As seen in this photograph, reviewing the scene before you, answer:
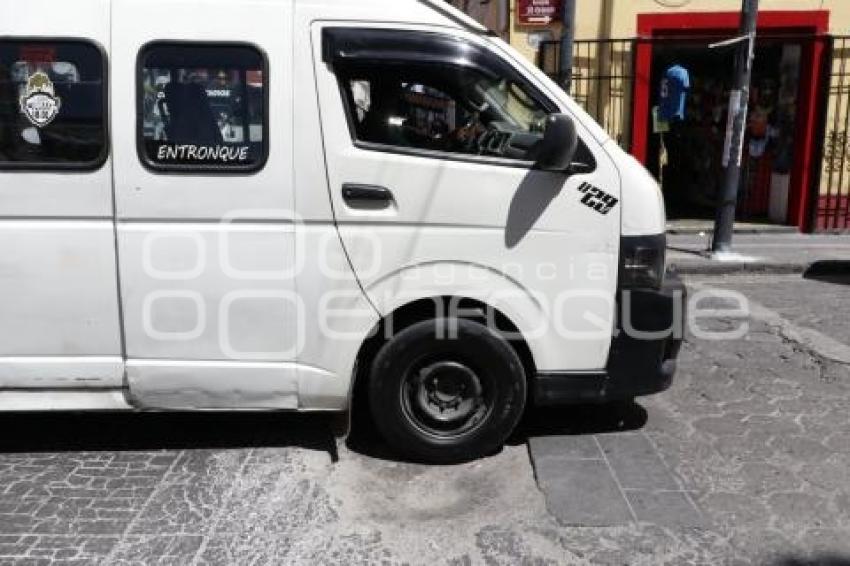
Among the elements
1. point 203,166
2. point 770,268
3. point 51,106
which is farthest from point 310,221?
point 770,268

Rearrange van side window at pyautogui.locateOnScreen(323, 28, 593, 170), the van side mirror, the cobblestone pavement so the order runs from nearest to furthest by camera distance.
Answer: the cobblestone pavement, the van side mirror, van side window at pyautogui.locateOnScreen(323, 28, 593, 170)

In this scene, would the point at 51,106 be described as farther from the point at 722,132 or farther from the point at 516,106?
the point at 722,132

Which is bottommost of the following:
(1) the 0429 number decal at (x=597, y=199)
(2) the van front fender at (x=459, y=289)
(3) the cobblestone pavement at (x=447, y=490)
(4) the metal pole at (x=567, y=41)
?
(3) the cobblestone pavement at (x=447, y=490)

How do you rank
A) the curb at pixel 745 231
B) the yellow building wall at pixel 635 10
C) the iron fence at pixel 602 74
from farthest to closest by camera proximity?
1. the curb at pixel 745 231
2. the iron fence at pixel 602 74
3. the yellow building wall at pixel 635 10

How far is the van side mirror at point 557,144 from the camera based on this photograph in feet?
12.9

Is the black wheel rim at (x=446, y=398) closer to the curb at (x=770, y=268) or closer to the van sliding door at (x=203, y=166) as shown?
the van sliding door at (x=203, y=166)

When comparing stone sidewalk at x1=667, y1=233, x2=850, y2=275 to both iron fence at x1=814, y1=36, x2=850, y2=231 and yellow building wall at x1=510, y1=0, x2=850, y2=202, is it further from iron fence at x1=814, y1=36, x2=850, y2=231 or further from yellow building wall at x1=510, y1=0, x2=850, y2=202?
yellow building wall at x1=510, y1=0, x2=850, y2=202

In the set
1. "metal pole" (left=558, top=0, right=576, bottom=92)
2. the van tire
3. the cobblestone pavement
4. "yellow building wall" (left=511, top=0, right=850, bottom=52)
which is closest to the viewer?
the cobblestone pavement

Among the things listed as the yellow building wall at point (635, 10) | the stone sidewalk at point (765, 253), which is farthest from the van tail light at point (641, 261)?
the yellow building wall at point (635, 10)

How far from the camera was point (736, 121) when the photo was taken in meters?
9.09

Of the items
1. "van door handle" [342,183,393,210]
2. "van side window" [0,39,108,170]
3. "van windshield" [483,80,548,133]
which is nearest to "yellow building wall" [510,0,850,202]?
"van windshield" [483,80,548,133]

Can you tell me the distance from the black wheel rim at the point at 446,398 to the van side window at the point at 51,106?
5.99 ft

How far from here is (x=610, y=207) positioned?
414cm

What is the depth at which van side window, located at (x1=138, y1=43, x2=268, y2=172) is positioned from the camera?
3.97 meters
